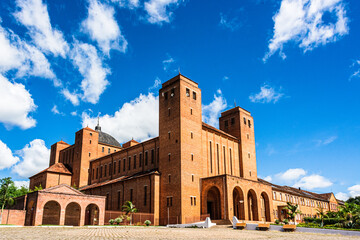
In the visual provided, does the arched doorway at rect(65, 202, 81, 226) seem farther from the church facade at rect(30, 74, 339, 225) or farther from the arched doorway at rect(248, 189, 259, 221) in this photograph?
the arched doorway at rect(248, 189, 259, 221)

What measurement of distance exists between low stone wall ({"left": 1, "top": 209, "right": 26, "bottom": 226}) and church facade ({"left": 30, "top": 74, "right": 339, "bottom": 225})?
38.2 feet

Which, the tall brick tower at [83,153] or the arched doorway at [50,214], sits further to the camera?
the tall brick tower at [83,153]

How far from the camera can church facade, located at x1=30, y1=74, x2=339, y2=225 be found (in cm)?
3403

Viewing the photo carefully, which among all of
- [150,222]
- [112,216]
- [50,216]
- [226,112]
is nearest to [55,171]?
[50,216]

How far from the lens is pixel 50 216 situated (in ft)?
127

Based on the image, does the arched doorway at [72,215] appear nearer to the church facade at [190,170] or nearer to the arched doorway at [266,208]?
the church facade at [190,170]

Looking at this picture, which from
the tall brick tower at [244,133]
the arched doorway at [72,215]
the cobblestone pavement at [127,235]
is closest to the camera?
the cobblestone pavement at [127,235]

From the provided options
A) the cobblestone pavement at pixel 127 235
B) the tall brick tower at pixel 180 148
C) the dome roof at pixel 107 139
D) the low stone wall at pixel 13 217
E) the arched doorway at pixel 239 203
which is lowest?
the cobblestone pavement at pixel 127 235

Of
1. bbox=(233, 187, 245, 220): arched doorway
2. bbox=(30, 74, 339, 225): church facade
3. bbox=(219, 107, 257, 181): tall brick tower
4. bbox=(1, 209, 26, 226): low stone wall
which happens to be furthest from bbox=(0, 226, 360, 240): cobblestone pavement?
bbox=(219, 107, 257, 181): tall brick tower

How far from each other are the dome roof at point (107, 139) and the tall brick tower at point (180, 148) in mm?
26099

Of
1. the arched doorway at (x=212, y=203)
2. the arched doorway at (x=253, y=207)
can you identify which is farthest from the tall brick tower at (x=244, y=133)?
the arched doorway at (x=212, y=203)

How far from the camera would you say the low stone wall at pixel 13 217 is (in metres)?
35.7

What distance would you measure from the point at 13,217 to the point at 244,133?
107 feet

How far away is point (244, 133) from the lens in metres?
45.4
